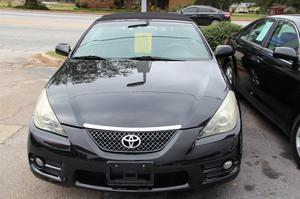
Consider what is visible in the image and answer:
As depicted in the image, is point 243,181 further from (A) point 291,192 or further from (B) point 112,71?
(B) point 112,71

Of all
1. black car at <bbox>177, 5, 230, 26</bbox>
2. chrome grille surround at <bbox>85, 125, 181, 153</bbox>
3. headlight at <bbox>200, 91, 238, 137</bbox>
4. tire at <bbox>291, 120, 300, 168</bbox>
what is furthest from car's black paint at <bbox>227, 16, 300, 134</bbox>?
black car at <bbox>177, 5, 230, 26</bbox>

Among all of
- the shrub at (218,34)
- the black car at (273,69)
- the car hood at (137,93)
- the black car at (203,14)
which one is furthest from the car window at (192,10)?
the car hood at (137,93)

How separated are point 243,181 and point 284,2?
54231mm

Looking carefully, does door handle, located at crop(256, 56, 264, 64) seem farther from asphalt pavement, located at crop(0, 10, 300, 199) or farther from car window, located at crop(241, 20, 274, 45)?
asphalt pavement, located at crop(0, 10, 300, 199)

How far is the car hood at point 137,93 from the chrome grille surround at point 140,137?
0.06 m

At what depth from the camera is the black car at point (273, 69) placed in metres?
4.59

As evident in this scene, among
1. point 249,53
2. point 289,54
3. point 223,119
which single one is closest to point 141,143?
point 223,119

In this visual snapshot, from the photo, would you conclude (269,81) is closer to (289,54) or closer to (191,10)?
(289,54)

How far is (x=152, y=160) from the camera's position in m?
3.12

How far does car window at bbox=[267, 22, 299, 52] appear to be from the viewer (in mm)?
5059

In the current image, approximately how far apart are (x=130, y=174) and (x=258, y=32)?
3.79 m

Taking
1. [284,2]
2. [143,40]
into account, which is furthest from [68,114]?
[284,2]

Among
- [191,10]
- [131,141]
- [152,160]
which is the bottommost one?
[191,10]

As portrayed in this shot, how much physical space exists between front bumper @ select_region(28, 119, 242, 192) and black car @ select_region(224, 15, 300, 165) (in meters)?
1.51
